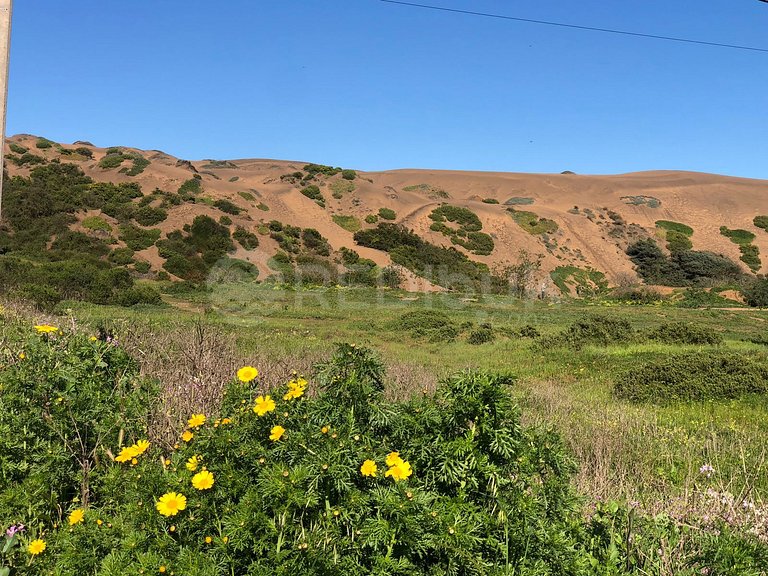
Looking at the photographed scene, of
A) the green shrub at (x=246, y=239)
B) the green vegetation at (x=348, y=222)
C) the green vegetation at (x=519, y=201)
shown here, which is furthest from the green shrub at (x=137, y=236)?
the green vegetation at (x=519, y=201)

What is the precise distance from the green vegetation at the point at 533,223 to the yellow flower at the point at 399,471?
56.3 meters

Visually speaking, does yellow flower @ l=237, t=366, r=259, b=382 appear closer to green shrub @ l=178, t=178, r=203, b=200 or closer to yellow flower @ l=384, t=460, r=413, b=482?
yellow flower @ l=384, t=460, r=413, b=482

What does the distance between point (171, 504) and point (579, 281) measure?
5080cm

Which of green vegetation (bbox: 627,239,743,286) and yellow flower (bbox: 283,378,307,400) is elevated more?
green vegetation (bbox: 627,239,743,286)

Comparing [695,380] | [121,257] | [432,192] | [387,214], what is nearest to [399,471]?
[695,380]

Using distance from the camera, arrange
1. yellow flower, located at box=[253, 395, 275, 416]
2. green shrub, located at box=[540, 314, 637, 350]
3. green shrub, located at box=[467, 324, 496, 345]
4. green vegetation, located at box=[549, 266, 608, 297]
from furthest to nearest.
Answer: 1. green vegetation, located at box=[549, 266, 608, 297]
2. green shrub, located at box=[467, 324, 496, 345]
3. green shrub, located at box=[540, 314, 637, 350]
4. yellow flower, located at box=[253, 395, 275, 416]

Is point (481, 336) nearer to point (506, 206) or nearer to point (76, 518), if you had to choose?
point (76, 518)

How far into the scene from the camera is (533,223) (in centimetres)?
5856

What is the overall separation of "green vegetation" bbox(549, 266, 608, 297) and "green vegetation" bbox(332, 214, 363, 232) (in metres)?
15.9

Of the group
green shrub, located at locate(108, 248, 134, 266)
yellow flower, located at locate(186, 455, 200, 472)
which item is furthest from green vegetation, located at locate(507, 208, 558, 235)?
yellow flower, located at locate(186, 455, 200, 472)

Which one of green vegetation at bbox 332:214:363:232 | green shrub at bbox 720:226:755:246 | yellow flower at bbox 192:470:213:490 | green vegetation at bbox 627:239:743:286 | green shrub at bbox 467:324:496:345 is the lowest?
green shrub at bbox 467:324:496:345

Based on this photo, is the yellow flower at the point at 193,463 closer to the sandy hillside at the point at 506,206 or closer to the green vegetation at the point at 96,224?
the sandy hillside at the point at 506,206

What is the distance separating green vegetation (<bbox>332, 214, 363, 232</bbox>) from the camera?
166 ft

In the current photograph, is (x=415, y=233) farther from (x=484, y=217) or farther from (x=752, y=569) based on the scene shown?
(x=752, y=569)
